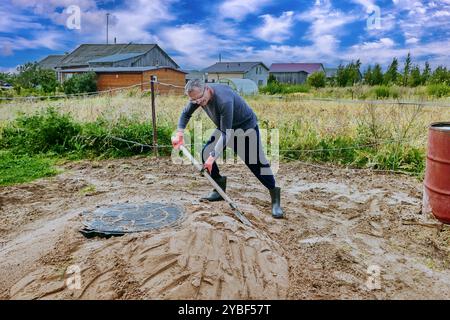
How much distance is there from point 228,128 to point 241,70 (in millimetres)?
42024

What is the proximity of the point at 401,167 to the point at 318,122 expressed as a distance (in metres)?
2.09

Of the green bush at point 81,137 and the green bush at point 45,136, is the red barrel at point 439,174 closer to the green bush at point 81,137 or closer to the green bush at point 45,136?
the green bush at point 81,137

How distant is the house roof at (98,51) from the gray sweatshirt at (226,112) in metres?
35.1

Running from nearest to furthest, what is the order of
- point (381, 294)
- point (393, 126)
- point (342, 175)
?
point (381, 294) → point (342, 175) → point (393, 126)

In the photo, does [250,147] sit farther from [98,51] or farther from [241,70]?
[241,70]

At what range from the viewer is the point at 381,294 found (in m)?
2.77

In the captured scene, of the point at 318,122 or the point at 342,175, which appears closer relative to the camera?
the point at 342,175

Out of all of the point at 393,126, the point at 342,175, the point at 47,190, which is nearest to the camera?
the point at 47,190

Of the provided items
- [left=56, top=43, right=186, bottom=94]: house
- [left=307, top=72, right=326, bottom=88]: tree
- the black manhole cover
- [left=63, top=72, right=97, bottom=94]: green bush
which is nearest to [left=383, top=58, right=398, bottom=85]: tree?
[left=307, top=72, right=326, bottom=88]: tree

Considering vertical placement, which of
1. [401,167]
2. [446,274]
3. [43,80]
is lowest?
[446,274]

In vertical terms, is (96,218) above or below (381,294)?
above

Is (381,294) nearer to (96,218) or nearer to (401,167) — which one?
(96,218)

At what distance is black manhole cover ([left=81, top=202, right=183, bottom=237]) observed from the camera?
314 centimetres
